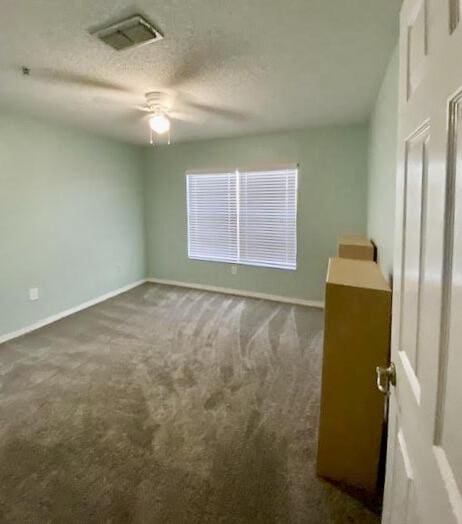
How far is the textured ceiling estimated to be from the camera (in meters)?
1.56

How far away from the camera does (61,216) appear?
12.9 ft

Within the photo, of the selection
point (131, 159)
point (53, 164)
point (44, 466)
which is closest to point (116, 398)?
point (44, 466)

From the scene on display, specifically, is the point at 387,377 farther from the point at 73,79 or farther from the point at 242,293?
the point at 242,293

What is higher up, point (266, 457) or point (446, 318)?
point (446, 318)

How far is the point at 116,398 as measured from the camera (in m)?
2.34

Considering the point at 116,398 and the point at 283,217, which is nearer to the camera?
the point at 116,398

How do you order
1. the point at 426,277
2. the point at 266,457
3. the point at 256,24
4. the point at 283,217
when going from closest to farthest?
1. the point at 426,277
2. the point at 256,24
3. the point at 266,457
4. the point at 283,217

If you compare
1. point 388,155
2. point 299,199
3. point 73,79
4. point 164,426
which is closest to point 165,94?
point 73,79

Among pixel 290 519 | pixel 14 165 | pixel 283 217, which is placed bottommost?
pixel 290 519

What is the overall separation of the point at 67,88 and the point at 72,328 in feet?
8.13

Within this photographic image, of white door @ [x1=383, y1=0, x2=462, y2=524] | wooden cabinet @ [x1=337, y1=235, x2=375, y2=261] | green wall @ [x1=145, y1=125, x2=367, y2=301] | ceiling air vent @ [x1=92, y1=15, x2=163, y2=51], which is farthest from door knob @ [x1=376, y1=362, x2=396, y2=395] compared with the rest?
green wall @ [x1=145, y1=125, x2=367, y2=301]

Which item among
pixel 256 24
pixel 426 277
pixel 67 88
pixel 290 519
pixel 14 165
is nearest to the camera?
pixel 426 277

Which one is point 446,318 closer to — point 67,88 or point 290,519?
point 290,519

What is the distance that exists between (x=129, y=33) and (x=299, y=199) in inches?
116
